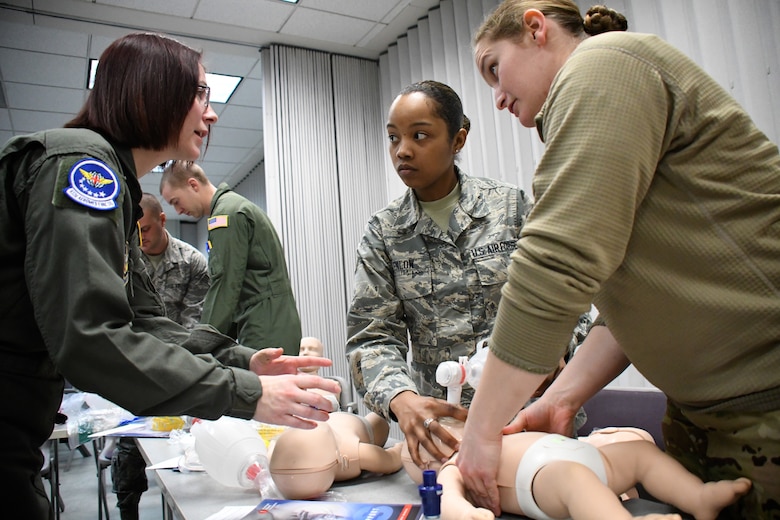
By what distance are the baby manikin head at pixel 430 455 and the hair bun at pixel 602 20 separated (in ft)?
2.88

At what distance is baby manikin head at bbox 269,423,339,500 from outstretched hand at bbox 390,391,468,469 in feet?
0.56

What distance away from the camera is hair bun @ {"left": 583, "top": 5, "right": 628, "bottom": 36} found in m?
1.08

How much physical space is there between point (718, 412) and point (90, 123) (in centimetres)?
137

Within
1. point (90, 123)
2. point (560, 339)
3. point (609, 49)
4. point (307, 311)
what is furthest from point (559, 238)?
point (307, 311)

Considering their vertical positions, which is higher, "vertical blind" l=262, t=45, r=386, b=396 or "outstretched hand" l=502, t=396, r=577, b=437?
A: "vertical blind" l=262, t=45, r=386, b=396

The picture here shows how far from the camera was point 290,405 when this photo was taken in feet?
3.52

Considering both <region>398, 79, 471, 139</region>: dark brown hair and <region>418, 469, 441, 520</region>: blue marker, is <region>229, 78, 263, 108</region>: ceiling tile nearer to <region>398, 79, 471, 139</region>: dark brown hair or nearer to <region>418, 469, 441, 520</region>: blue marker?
<region>398, 79, 471, 139</region>: dark brown hair

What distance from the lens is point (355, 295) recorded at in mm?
1654

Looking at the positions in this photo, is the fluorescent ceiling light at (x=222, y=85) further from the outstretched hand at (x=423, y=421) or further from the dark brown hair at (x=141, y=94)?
the outstretched hand at (x=423, y=421)

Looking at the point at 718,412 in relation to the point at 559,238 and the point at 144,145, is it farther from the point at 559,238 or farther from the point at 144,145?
the point at 144,145

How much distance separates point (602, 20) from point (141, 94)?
1.00 m

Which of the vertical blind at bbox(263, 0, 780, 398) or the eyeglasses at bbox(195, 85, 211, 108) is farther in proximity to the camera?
the vertical blind at bbox(263, 0, 780, 398)

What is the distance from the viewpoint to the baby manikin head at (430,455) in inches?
45.1

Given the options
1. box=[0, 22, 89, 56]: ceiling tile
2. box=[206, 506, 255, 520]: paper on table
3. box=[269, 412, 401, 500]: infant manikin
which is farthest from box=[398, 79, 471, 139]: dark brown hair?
box=[0, 22, 89, 56]: ceiling tile
